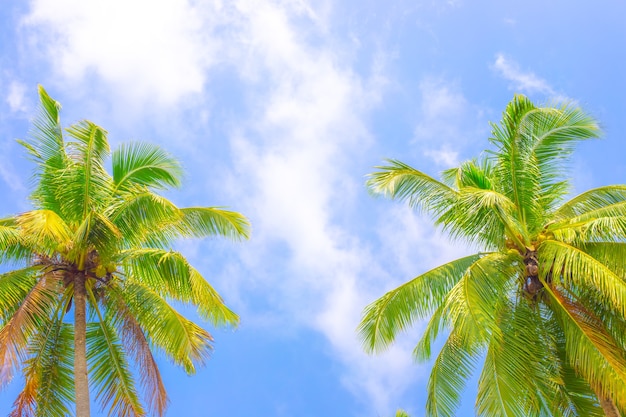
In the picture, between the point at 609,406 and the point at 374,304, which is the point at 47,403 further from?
the point at 609,406

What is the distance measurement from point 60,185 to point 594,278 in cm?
1120

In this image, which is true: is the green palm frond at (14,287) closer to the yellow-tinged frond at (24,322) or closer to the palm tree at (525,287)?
the yellow-tinged frond at (24,322)

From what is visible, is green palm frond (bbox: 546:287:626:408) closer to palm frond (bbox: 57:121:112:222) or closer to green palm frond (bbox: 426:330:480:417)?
green palm frond (bbox: 426:330:480:417)

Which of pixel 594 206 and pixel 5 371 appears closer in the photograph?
pixel 5 371

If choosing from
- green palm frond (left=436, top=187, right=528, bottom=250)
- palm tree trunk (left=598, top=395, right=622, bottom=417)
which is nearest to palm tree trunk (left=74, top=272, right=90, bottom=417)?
green palm frond (left=436, top=187, right=528, bottom=250)

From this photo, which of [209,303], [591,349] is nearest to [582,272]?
[591,349]

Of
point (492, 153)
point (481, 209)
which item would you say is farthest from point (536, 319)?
point (492, 153)

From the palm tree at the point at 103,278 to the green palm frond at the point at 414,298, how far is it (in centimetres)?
325

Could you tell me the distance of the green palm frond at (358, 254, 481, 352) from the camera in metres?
15.8

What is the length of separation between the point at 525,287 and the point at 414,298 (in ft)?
7.51

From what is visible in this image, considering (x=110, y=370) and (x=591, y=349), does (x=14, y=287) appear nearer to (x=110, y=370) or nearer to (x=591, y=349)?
(x=110, y=370)

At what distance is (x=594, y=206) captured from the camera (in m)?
16.6

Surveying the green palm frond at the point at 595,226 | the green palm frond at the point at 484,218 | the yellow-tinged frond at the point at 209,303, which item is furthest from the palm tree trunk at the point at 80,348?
the green palm frond at the point at 595,226

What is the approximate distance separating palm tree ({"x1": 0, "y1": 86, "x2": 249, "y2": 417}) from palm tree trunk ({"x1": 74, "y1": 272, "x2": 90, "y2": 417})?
20mm
